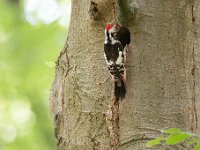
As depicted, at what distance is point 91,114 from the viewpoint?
2756mm

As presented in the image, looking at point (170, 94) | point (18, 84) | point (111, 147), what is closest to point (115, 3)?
point (170, 94)

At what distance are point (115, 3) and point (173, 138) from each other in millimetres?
1114

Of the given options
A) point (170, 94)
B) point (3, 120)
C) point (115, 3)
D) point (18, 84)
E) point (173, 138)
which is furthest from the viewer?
point (3, 120)

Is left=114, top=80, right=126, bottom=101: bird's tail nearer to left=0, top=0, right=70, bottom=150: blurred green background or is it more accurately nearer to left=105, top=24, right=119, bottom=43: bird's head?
left=105, top=24, right=119, bottom=43: bird's head

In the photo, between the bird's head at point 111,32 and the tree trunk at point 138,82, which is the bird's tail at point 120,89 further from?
the bird's head at point 111,32

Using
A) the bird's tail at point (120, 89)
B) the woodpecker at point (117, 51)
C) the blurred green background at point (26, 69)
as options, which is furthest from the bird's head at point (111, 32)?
the blurred green background at point (26, 69)

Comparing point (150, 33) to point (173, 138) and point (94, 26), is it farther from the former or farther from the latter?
point (173, 138)

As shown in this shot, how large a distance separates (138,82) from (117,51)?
0.70ft

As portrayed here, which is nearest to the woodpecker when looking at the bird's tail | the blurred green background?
the bird's tail

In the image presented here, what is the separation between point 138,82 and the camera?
265 centimetres

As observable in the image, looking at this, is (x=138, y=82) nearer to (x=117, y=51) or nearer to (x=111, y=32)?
(x=117, y=51)

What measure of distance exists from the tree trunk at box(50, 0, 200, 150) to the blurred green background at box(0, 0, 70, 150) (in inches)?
169

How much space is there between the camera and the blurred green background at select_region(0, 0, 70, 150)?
744cm

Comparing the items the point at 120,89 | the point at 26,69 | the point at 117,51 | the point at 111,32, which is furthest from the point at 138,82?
the point at 26,69
